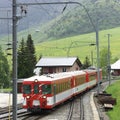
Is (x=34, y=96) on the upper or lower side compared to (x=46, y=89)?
lower

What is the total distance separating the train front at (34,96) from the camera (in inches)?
1267

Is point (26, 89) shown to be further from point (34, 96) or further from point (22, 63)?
point (22, 63)

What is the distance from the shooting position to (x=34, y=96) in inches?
1275

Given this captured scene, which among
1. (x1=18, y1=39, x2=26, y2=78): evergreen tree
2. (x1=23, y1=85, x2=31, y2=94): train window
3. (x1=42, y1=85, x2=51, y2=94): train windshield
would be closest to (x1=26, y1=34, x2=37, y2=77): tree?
(x1=18, y1=39, x2=26, y2=78): evergreen tree

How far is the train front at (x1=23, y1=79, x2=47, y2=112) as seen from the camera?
3219 cm

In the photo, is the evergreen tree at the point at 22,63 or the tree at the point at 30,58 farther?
the tree at the point at 30,58

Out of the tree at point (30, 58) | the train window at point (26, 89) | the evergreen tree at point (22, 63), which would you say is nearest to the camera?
the train window at point (26, 89)

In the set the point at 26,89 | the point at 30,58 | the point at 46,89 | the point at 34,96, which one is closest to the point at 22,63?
the point at 30,58

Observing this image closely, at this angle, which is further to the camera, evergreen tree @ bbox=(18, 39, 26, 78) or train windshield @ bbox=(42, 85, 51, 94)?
evergreen tree @ bbox=(18, 39, 26, 78)

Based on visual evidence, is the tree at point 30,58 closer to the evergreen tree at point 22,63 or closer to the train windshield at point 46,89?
the evergreen tree at point 22,63

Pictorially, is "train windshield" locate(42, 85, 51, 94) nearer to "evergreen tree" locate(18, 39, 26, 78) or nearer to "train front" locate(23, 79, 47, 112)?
"train front" locate(23, 79, 47, 112)

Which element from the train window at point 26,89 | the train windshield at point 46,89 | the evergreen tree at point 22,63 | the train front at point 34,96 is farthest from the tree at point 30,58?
the train windshield at point 46,89

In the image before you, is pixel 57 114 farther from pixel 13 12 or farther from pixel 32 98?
pixel 13 12

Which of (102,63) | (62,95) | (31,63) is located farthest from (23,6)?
(102,63)
